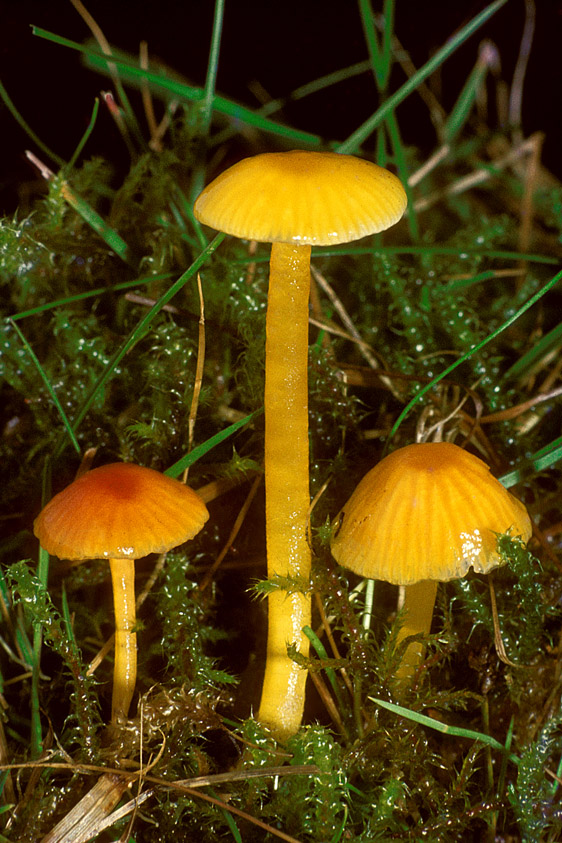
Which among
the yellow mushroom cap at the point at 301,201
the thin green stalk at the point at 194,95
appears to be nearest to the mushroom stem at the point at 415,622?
the yellow mushroom cap at the point at 301,201

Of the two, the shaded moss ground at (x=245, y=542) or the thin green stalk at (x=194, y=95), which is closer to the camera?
the shaded moss ground at (x=245, y=542)

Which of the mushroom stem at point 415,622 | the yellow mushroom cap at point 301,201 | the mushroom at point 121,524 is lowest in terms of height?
the mushroom stem at point 415,622

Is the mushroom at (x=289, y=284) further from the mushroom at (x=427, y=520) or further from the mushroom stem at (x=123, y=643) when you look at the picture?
the mushroom stem at (x=123, y=643)

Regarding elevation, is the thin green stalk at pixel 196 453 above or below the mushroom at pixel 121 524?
above

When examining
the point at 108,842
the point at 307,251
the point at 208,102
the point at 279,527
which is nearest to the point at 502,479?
the point at 279,527

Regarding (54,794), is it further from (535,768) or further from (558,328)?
(558,328)

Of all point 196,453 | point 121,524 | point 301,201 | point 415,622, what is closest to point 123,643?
point 121,524
